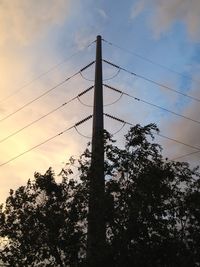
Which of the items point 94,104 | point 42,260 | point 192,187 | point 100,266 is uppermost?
point 94,104

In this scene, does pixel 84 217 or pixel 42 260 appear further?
pixel 42 260

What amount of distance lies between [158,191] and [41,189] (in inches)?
381

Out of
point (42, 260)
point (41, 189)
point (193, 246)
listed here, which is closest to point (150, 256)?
point (193, 246)

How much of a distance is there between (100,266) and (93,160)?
532 centimetres

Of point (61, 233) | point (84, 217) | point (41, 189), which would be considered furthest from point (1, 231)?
point (84, 217)

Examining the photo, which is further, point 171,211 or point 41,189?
point 41,189

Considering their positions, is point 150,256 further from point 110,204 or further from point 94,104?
point 94,104

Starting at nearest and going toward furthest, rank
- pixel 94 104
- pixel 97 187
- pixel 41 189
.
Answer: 1. pixel 97 187
2. pixel 41 189
3. pixel 94 104

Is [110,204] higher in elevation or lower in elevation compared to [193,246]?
higher

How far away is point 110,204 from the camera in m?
18.4

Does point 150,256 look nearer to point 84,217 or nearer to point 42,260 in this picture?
point 84,217

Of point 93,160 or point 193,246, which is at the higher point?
point 93,160

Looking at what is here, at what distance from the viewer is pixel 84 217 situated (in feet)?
69.5

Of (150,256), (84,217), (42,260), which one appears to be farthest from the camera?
(42,260)
